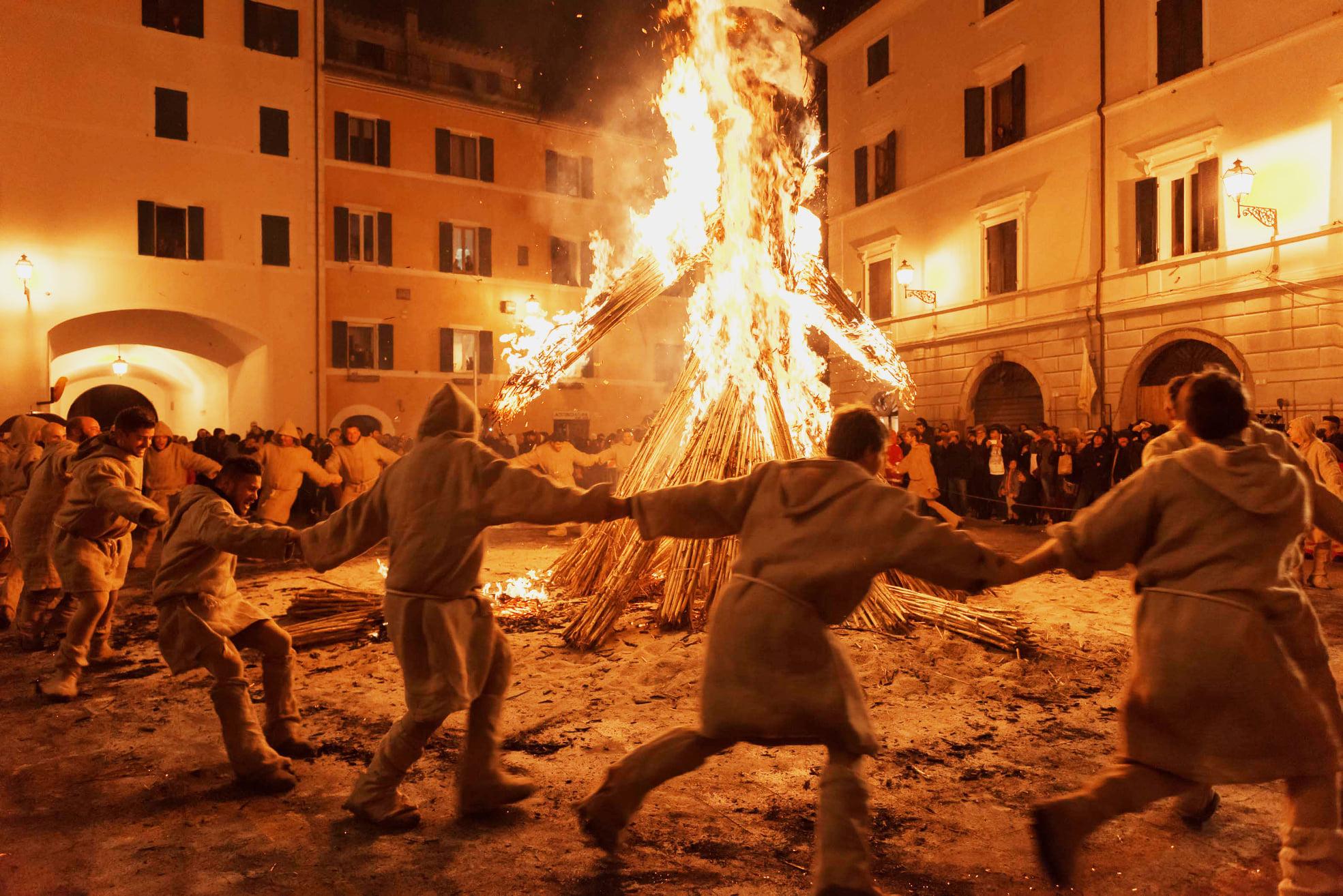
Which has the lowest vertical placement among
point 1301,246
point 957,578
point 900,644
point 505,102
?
point 900,644

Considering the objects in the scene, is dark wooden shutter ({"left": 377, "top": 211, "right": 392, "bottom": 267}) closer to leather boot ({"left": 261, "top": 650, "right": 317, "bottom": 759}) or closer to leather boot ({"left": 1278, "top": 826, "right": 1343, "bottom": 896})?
leather boot ({"left": 261, "top": 650, "right": 317, "bottom": 759})

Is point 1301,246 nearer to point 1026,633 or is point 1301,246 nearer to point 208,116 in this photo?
point 1026,633

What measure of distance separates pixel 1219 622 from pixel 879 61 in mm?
21901

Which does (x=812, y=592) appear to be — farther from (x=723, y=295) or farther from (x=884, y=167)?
(x=884, y=167)

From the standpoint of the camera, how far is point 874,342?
288 inches

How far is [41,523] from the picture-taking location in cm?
596

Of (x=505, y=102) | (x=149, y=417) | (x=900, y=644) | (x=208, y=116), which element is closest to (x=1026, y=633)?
Answer: (x=900, y=644)

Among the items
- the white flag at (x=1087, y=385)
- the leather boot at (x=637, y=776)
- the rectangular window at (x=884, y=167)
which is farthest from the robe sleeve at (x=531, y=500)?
the rectangular window at (x=884, y=167)

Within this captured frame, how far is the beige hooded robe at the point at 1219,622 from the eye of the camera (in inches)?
98.1

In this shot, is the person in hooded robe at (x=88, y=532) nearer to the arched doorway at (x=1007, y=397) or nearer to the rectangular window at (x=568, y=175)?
the arched doorway at (x=1007, y=397)

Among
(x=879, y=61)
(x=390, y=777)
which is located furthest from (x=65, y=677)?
(x=879, y=61)

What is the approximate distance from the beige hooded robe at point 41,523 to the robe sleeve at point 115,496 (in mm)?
1281

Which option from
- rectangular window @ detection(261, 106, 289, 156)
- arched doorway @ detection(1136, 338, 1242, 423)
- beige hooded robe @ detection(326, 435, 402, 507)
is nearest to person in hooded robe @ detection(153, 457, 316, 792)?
beige hooded robe @ detection(326, 435, 402, 507)

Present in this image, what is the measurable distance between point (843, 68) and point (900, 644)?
20715 millimetres
